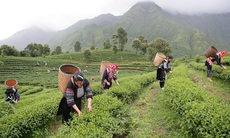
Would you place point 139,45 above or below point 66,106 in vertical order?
above

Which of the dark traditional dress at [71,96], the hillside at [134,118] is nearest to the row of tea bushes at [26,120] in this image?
the hillside at [134,118]

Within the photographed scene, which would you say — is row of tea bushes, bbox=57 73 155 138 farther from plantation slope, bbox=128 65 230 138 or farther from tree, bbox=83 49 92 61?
tree, bbox=83 49 92 61

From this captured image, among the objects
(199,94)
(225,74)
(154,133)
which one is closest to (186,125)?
(154,133)

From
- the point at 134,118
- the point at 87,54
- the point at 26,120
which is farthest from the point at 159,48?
the point at 26,120

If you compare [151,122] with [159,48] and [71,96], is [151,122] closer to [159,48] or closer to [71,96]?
[71,96]

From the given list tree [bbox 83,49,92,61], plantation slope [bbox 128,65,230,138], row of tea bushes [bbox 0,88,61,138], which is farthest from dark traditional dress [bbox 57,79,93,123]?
tree [bbox 83,49,92,61]

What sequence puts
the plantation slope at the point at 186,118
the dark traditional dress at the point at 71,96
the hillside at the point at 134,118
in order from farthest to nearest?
the dark traditional dress at the point at 71,96
the hillside at the point at 134,118
the plantation slope at the point at 186,118

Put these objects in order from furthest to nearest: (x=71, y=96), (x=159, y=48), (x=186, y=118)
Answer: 1. (x=159, y=48)
2. (x=71, y=96)
3. (x=186, y=118)

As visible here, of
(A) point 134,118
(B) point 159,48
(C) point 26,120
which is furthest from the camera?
(B) point 159,48

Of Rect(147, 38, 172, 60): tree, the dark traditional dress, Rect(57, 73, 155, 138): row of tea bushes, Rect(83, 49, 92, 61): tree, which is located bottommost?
Rect(57, 73, 155, 138): row of tea bushes

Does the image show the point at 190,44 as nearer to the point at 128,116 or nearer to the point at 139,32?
the point at 139,32

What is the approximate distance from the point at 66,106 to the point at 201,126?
12.5 feet

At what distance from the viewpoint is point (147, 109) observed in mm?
7797

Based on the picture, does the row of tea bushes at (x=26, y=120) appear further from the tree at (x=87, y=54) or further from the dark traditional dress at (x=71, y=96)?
the tree at (x=87, y=54)
